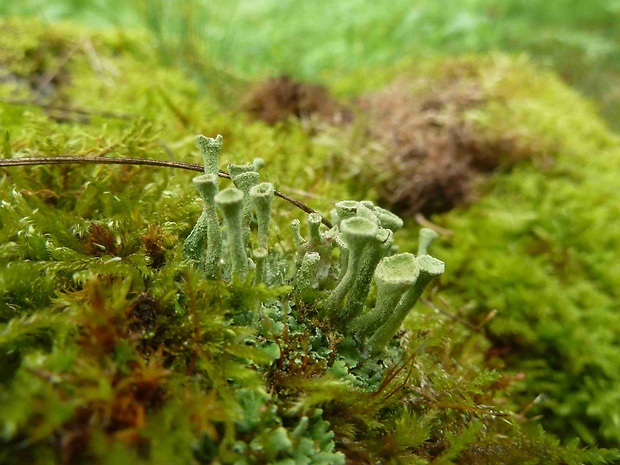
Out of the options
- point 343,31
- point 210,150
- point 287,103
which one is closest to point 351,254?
point 210,150

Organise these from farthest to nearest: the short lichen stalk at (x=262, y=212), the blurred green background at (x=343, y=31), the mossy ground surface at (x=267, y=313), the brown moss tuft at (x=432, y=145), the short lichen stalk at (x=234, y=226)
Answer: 1. the blurred green background at (x=343, y=31)
2. the brown moss tuft at (x=432, y=145)
3. the short lichen stalk at (x=262, y=212)
4. the short lichen stalk at (x=234, y=226)
5. the mossy ground surface at (x=267, y=313)

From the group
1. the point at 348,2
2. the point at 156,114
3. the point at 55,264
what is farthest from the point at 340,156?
the point at 348,2

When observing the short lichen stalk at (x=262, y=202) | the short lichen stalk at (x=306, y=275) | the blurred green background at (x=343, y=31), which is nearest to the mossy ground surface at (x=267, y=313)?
the short lichen stalk at (x=306, y=275)

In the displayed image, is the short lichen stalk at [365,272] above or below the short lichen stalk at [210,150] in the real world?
below

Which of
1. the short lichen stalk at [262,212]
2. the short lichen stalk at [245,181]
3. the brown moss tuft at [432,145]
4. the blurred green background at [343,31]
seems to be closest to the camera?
the short lichen stalk at [262,212]

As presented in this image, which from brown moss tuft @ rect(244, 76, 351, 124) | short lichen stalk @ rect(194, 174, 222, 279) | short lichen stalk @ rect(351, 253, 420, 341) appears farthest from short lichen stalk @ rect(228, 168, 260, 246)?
brown moss tuft @ rect(244, 76, 351, 124)

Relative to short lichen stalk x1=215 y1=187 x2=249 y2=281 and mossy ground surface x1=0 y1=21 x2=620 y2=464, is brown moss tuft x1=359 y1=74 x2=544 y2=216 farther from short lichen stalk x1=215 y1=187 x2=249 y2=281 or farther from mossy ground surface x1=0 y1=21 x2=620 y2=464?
short lichen stalk x1=215 y1=187 x2=249 y2=281

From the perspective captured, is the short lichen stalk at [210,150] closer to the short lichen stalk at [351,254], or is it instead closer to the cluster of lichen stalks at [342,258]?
the cluster of lichen stalks at [342,258]
